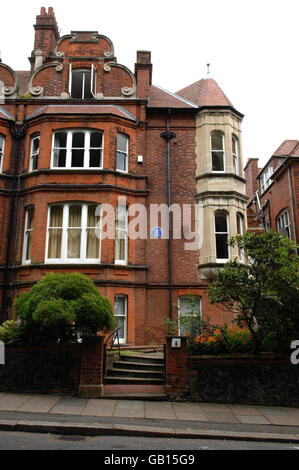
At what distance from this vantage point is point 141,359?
39.3 feet

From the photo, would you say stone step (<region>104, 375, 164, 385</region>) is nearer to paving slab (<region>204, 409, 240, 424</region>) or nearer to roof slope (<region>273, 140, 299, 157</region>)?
paving slab (<region>204, 409, 240, 424</region>)

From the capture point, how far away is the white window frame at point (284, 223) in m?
22.4

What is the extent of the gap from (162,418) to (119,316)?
7196 millimetres

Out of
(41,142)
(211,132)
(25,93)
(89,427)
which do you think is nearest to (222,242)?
(211,132)

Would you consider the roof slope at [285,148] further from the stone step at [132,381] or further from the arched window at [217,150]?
the stone step at [132,381]

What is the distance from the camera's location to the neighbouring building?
21.2 meters

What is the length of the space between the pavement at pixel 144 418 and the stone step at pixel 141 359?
2275mm

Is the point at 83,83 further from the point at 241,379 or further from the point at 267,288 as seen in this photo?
the point at 241,379

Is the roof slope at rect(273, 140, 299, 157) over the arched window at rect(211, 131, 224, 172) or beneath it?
over

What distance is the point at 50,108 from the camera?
1694cm

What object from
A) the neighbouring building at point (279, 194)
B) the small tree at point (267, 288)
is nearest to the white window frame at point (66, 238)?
the small tree at point (267, 288)

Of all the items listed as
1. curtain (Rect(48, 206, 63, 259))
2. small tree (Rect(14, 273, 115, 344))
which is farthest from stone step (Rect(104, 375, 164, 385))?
curtain (Rect(48, 206, 63, 259))

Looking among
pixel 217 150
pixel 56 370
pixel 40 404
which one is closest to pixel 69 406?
pixel 40 404
